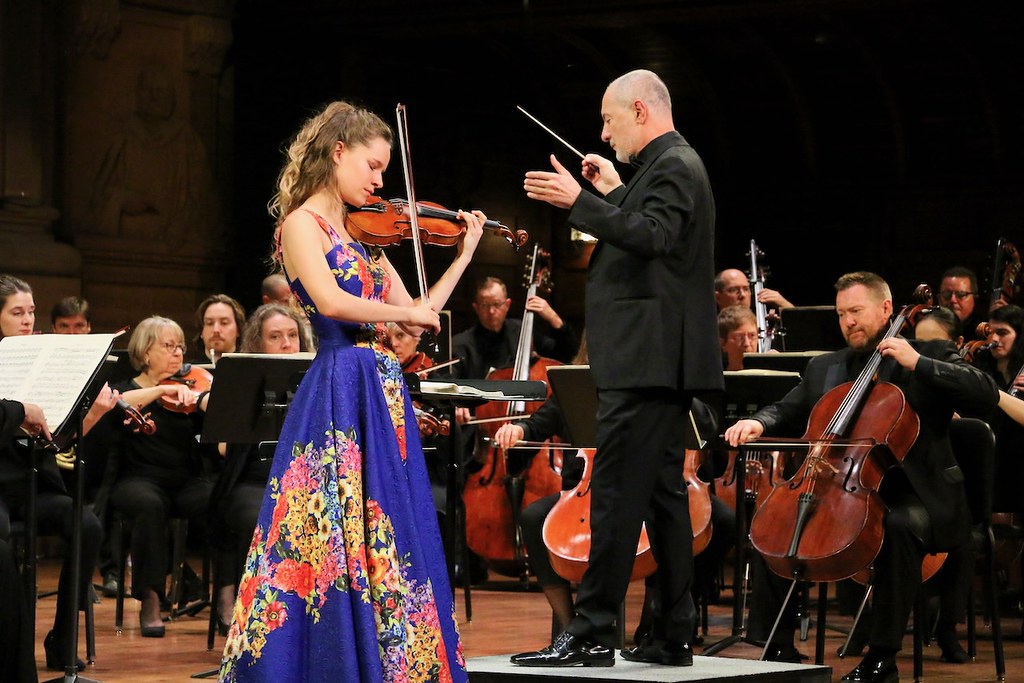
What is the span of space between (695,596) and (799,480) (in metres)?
1.06

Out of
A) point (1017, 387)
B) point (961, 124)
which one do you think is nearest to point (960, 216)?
point (961, 124)

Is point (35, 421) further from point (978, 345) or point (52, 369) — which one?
point (978, 345)

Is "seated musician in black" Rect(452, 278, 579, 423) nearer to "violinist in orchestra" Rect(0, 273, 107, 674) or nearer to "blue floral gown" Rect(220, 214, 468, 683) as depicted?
"violinist in orchestra" Rect(0, 273, 107, 674)

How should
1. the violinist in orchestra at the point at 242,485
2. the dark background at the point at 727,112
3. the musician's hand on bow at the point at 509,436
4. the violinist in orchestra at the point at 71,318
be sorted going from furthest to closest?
the dark background at the point at 727,112 → the violinist in orchestra at the point at 71,318 → the violinist in orchestra at the point at 242,485 → the musician's hand on bow at the point at 509,436

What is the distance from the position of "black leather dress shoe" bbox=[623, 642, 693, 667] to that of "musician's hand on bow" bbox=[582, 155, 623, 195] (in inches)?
41.7

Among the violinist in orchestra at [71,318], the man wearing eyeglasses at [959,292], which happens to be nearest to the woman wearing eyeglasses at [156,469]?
the violinist in orchestra at [71,318]

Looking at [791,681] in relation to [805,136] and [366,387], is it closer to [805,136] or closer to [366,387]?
[366,387]

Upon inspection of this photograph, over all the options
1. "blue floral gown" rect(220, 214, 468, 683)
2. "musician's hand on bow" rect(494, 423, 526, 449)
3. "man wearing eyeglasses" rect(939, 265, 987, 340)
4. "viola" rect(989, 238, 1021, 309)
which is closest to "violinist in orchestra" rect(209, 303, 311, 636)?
"musician's hand on bow" rect(494, 423, 526, 449)

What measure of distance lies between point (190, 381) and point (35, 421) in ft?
5.95

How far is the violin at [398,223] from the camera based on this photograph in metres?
3.59

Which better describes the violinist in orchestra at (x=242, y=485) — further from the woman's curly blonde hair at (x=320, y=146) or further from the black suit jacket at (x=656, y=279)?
the black suit jacket at (x=656, y=279)

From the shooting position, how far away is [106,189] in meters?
8.37

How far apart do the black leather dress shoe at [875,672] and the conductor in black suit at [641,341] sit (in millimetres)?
1060

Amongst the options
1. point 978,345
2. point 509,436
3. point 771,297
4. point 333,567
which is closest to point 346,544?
point 333,567
